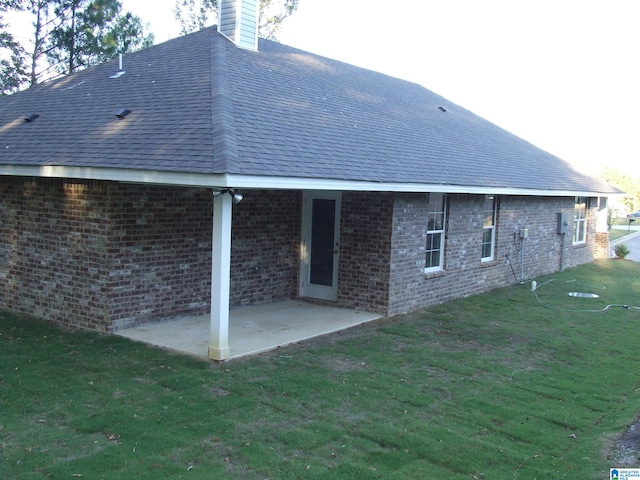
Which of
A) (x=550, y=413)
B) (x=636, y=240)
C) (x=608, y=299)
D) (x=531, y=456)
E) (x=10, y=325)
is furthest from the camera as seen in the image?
(x=636, y=240)

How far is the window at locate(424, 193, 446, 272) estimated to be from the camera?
41.3ft

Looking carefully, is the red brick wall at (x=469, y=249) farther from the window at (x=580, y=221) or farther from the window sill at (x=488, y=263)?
the window at (x=580, y=221)

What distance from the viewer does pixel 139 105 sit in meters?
A: 9.75

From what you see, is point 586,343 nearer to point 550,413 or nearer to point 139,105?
point 550,413

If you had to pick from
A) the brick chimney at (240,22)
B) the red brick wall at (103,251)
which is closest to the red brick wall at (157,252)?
the red brick wall at (103,251)

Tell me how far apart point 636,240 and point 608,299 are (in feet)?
74.7

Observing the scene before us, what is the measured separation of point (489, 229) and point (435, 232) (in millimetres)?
2895

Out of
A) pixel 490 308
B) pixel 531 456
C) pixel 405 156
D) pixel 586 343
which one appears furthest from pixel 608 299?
pixel 531 456

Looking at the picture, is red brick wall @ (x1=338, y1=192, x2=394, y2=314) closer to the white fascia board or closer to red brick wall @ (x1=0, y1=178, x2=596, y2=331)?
red brick wall @ (x1=0, y1=178, x2=596, y2=331)

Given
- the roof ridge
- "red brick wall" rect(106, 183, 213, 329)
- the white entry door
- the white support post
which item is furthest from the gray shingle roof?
the white entry door

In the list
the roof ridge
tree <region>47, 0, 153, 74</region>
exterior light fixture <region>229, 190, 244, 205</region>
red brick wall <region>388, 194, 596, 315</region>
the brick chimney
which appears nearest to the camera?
the roof ridge

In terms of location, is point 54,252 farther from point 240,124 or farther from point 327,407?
point 327,407

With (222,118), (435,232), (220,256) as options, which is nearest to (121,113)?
(222,118)

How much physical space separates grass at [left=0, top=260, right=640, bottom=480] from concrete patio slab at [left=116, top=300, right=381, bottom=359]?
341 mm
